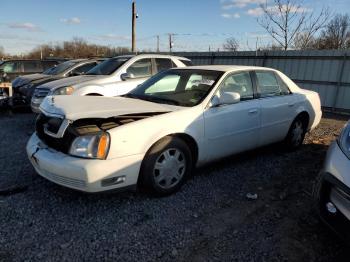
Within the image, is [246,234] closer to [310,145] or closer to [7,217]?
[7,217]

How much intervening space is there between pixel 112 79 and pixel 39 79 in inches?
123

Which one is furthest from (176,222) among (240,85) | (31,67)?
(31,67)

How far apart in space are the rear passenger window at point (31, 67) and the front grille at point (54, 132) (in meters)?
10.4

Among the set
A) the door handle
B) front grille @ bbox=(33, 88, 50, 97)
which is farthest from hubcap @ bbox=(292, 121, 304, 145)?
front grille @ bbox=(33, 88, 50, 97)

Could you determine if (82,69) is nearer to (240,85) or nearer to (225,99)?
(240,85)

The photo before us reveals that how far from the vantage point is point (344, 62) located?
10086mm

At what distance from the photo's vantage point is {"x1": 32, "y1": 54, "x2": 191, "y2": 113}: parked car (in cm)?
711

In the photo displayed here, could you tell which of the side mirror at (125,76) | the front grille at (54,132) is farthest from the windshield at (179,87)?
the side mirror at (125,76)

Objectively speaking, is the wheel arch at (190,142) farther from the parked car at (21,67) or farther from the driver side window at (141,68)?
the parked car at (21,67)

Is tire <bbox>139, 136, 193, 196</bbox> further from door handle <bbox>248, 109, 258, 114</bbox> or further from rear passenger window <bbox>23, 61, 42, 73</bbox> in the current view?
rear passenger window <bbox>23, 61, 42, 73</bbox>

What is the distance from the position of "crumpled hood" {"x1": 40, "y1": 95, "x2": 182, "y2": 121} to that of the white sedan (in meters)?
0.01

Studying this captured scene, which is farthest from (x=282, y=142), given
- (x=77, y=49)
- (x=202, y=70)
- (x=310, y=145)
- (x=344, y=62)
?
Answer: (x=77, y=49)

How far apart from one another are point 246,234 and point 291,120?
9.36ft

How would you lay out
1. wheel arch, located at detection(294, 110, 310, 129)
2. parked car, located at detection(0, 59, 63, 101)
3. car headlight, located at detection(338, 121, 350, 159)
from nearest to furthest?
car headlight, located at detection(338, 121, 350, 159), wheel arch, located at detection(294, 110, 310, 129), parked car, located at detection(0, 59, 63, 101)
